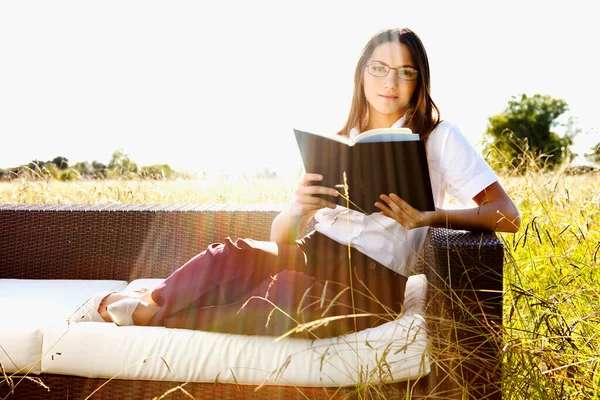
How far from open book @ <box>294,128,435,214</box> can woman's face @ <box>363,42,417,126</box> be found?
0.51 metres

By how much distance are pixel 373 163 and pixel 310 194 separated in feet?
1.11

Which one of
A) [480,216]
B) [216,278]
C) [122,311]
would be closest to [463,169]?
[480,216]

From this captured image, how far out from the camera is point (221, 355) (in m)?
2.00

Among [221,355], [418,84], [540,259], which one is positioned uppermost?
[418,84]

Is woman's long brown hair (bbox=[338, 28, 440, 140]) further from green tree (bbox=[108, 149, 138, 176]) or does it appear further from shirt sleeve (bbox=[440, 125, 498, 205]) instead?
green tree (bbox=[108, 149, 138, 176])

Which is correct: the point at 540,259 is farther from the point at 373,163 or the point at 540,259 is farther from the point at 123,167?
the point at 123,167

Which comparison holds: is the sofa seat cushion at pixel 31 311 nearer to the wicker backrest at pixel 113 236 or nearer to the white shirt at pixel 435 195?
the wicker backrest at pixel 113 236

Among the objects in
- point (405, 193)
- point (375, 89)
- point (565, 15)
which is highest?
point (565, 15)

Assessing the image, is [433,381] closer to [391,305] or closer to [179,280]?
[391,305]

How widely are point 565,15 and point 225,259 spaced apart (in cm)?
1051

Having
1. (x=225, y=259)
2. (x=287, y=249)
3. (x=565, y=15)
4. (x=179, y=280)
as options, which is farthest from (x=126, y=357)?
(x=565, y=15)

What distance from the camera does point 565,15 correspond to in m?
11.0

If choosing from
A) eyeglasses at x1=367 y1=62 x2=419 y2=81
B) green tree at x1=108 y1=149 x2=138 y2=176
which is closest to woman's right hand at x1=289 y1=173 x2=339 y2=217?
eyeglasses at x1=367 y1=62 x2=419 y2=81

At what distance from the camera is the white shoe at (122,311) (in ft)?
7.23
